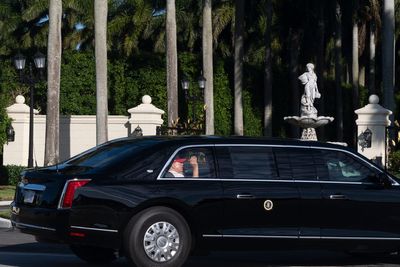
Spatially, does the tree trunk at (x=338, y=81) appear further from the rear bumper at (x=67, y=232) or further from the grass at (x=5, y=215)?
the rear bumper at (x=67, y=232)

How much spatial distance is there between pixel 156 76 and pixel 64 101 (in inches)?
161

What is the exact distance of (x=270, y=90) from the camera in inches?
1730

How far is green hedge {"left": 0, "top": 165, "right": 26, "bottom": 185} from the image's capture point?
35875 mm

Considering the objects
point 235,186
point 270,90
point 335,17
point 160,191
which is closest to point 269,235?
point 235,186

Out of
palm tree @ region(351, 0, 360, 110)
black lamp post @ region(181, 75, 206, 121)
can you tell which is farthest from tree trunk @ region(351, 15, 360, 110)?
black lamp post @ region(181, 75, 206, 121)

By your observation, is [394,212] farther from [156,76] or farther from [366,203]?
[156,76]

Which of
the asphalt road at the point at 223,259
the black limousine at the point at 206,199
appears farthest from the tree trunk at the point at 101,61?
the black limousine at the point at 206,199

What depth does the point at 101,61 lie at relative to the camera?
32125 mm

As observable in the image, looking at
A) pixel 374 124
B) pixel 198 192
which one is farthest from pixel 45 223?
pixel 374 124

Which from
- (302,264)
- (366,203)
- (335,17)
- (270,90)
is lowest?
(302,264)

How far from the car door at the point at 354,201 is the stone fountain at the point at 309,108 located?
20684 mm

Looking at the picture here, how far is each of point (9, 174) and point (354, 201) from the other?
25.6 m

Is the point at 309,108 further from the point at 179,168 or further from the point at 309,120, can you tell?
the point at 179,168

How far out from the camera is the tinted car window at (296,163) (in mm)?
11578
